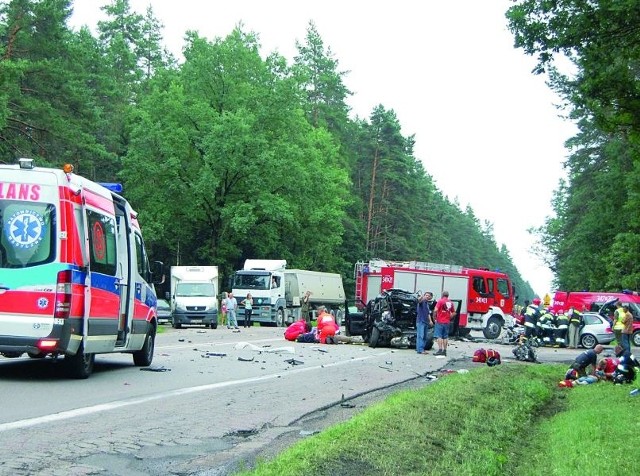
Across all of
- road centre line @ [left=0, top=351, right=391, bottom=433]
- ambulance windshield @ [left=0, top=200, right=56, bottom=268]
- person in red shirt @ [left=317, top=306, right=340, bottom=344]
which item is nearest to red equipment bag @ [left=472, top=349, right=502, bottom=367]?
road centre line @ [left=0, top=351, right=391, bottom=433]

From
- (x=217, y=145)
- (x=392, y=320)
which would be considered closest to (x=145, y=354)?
(x=392, y=320)

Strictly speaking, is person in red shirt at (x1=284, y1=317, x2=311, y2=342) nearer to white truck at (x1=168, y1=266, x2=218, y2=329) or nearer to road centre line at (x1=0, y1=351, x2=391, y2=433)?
road centre line at (x1=0, y1=351, x2=391, y2=433)

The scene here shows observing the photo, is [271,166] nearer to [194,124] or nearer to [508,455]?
[194,124]

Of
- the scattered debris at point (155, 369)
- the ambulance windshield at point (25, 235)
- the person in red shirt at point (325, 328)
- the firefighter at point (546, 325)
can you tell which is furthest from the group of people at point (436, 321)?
the ambulance windshield at point (25, 235)

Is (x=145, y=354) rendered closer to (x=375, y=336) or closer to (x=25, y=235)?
(x=25, y=235)

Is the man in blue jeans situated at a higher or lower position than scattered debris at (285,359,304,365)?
higher

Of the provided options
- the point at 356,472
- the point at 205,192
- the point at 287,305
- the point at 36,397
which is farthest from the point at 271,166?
the point at 356,472

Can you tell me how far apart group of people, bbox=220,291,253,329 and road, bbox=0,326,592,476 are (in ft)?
75.9

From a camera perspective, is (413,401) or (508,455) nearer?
(508,455)

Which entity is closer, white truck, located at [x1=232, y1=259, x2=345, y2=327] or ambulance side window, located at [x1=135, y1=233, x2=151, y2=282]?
ambulance side window, located at [x1=135, y1=233, x2=151, y2=282]

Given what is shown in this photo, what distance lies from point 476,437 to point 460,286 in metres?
33.4

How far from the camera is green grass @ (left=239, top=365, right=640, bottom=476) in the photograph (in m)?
6.80

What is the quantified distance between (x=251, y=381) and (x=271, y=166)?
42032mm

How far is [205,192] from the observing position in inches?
2140
